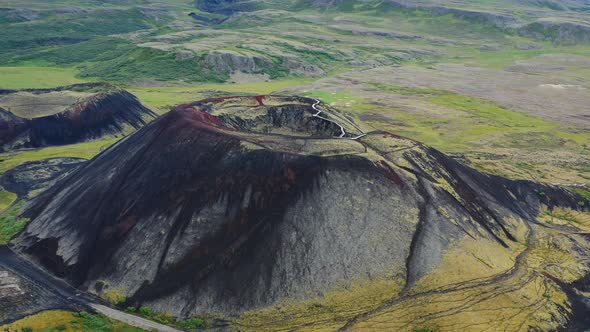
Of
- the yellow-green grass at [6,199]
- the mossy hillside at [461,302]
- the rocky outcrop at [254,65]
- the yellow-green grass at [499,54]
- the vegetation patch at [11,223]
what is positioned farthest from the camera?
the yellow-green grass at [499,54]

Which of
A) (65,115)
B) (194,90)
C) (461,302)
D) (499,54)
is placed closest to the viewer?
(461,302)

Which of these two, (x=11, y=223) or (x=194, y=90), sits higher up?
(x=11, y=223)

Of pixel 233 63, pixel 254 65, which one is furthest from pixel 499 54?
pixel 233 63

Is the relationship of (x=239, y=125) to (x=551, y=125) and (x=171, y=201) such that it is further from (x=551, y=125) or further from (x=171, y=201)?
(x=551, y=125)

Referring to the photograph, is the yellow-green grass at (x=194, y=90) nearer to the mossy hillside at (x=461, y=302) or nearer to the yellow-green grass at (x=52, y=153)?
the yellow-green grass at (x=52, y=153)

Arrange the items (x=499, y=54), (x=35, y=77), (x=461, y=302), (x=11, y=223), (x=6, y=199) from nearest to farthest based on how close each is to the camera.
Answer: (x=461, y=302) → (x=11, y=223) → (x=6, y=199) → (x=35, y=77) → (x=499, y=54)

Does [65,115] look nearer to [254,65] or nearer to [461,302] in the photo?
[461,302]

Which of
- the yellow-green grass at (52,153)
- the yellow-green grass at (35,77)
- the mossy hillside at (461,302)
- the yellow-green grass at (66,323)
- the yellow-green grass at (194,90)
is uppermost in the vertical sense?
the mossy hillside at (461,302)

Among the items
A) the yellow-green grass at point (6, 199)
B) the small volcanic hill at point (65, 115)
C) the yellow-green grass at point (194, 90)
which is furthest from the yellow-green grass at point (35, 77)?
the yellow-green grass at point (6, 199)
